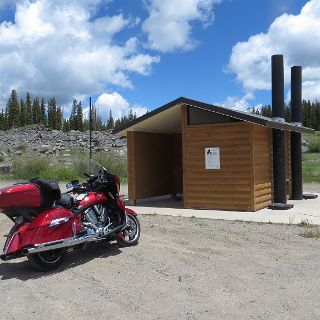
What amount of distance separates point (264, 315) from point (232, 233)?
164 inches

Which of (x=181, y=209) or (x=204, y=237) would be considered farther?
(x=181, y=209)

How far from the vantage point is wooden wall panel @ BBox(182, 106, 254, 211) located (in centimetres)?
1176

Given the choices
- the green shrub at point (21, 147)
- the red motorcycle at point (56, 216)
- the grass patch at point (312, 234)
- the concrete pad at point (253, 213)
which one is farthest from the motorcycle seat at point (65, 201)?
the green shrub at point (21, 147)

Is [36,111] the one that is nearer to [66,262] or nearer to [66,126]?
[66,126]

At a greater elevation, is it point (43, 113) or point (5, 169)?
point (43, 113)

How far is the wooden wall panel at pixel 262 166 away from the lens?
11.9m

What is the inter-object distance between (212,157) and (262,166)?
1268 millimetres

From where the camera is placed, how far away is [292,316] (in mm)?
4477

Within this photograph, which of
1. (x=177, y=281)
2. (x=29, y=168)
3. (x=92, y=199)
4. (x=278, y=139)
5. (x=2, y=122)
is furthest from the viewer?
(x=2, y=122)

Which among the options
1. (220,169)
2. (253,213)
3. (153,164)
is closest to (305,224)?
(253,213)

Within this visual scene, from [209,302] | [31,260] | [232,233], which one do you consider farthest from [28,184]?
[232,233]

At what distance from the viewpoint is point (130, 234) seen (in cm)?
777

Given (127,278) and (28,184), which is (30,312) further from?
(28,184)

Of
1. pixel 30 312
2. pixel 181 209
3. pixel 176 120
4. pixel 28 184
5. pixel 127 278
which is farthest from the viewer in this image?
pixel 176 120
